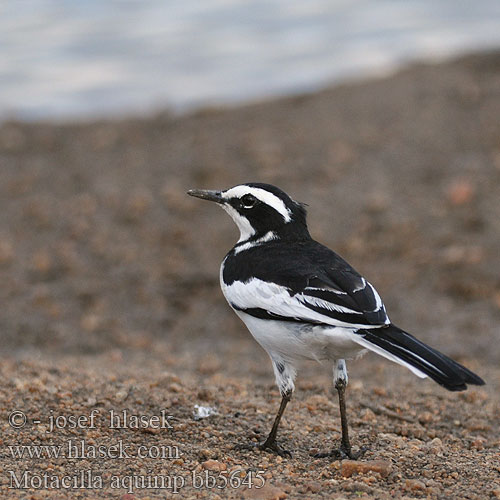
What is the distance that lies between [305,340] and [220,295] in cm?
481

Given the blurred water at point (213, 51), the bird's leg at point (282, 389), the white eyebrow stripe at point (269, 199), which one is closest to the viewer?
the bird's leg at point (282, 389)

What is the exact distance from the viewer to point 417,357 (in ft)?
16.6

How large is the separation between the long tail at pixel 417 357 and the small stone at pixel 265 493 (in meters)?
0.92

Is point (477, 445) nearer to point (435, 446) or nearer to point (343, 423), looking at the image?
point (435, 446)

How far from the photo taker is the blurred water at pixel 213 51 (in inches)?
669

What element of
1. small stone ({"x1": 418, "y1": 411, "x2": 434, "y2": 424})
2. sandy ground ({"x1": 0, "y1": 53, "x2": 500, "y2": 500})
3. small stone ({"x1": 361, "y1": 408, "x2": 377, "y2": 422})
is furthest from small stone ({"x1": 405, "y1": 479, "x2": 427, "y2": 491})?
small stone ({"x1": 418, "y1": 411, "x2": 434, "y2": 424})

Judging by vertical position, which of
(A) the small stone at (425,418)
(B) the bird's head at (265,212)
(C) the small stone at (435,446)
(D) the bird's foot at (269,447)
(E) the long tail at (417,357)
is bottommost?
(A) the small stone at (425,418)

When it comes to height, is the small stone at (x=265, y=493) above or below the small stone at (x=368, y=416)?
above

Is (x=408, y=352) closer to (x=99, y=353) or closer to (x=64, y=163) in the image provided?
(x=99, y=353)

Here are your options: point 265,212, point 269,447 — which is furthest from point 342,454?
point 265,212

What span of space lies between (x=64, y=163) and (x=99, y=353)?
4.48 m

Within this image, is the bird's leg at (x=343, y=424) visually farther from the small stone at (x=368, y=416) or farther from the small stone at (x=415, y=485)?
the small stone at (x=368, y=416)

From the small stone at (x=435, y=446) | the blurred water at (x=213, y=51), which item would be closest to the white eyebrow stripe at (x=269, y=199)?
the small stone at (x=435, y=446)

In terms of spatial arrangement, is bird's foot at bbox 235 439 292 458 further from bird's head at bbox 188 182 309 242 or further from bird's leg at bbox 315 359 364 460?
bird's head at bbox 188 182 309 242
